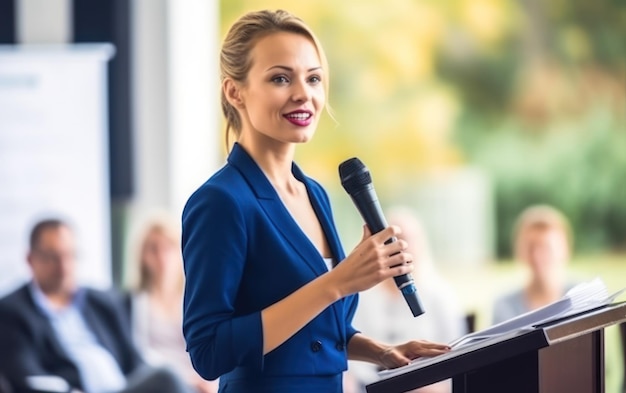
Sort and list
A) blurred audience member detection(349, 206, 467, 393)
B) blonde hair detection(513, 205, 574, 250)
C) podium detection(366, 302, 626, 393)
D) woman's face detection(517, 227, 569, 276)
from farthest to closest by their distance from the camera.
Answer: blonde hair detection(513, 205, 574, 250) < woman's face detection(517, 227, 569, 276) < blurred audience member detection(349, 206, 467, 393) < podium detection(366, 302, 626, 393)

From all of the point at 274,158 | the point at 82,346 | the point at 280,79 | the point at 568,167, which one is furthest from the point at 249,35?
the point at 568,167

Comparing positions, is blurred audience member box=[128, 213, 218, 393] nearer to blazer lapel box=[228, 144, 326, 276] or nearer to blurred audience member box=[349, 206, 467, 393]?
blurred audience member box=[349, 206, 467, 393]

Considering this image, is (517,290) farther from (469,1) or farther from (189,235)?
(189,235)

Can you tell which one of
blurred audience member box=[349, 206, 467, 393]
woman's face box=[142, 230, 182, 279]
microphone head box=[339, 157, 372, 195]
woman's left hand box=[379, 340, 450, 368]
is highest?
microphone head box=[339, 157, 372, 195]

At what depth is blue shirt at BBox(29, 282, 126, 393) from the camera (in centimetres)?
575

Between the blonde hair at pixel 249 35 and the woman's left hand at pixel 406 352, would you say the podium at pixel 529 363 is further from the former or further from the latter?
the blonde hair at pixel 249 35

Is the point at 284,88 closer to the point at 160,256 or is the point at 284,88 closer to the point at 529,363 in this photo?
the point at 529,363

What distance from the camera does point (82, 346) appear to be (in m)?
5.79

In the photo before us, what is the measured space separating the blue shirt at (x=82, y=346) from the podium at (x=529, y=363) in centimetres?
442

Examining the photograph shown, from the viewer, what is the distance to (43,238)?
19.3 ft

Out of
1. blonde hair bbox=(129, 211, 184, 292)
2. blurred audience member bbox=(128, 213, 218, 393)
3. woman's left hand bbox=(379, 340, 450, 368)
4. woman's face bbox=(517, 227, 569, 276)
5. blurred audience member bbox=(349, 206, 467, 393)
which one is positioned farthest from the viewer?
blonde hair bbox=(129, 211, 184, 292)

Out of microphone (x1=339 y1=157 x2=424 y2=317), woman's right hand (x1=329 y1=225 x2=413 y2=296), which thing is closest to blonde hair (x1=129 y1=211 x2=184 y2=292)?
microphone (x1=339 y1=157 x2=424 y2=317)

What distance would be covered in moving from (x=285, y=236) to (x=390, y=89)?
4.61 metres

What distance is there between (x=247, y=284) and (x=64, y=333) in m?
4.42
